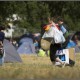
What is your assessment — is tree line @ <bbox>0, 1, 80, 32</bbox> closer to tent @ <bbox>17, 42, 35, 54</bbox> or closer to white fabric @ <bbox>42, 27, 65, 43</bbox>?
tent @ <bbox>17, 42, 35, 54</bbox>

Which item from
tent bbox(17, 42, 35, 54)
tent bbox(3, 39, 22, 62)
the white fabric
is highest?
the white fabric

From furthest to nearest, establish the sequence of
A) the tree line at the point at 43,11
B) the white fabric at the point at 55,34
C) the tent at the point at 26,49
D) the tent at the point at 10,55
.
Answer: the tree line at the point at 43,11 < the tent at the point at 26,49 < the tent at the point at 10,55 < the white fabric at the point at 55,34

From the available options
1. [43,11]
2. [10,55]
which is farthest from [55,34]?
[43,11]

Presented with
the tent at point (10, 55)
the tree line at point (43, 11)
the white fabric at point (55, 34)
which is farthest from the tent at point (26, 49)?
the white fabric at point (55, 34)

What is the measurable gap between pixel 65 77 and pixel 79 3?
103ft

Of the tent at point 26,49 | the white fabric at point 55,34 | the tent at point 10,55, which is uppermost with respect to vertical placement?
the white fabric at point 55,34

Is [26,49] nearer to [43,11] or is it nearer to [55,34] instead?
[55,34]

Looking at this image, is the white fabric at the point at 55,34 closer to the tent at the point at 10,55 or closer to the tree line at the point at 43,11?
the tent at the point at 10,55

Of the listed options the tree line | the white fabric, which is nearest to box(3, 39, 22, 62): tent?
the white fabric

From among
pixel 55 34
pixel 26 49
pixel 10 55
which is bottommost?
pixel 26 49

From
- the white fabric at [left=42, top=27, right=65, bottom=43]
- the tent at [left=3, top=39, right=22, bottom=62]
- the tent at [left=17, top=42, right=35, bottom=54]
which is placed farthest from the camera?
the tent at [left=17, top=42, right=35, bottom=54]

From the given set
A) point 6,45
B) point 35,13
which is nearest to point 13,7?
point 35,13

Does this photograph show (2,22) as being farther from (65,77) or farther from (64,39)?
(65,77)

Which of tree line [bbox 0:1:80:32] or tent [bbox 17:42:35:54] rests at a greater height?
tree line [bbox 0:1:80:32]
